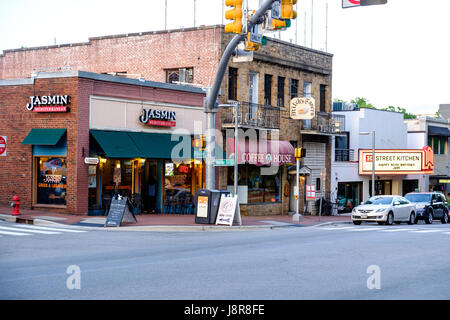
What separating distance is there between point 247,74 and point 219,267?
21.4 m

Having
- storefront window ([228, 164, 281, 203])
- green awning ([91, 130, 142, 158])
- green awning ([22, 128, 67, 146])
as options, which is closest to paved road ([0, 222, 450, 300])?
green awning ([22, 128, 67, 146])

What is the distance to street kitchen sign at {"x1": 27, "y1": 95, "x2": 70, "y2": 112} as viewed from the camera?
2542 centimetres

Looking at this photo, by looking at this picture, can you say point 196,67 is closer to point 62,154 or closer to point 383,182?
point 62,154

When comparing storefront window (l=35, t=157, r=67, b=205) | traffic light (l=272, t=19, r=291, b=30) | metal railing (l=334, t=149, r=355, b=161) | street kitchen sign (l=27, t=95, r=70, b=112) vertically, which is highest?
traffic light (l=272, t=19, r=291, b=30)

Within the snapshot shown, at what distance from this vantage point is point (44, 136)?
25625mm

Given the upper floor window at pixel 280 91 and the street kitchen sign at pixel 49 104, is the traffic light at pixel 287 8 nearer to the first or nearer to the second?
the street kitchen sign at pixel 49 104

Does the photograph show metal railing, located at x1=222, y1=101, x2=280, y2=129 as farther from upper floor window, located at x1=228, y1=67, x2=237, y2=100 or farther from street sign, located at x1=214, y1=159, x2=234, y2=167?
street sign, located at x1=214, y1=159, x2=234, y2=167

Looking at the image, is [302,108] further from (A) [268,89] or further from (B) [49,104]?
(B) [49,104]

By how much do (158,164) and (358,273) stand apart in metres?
18.3

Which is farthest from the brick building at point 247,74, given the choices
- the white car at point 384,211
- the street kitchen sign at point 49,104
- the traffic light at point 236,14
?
the traffic light at point 236,14

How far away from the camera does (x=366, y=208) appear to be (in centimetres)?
2917

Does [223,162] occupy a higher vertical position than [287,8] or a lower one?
lower

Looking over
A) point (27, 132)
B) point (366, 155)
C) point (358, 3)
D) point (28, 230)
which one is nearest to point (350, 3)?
point (358, 3)

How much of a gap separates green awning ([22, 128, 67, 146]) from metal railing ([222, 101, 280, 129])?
9.17 meters
